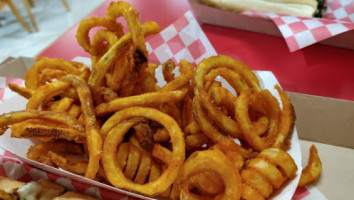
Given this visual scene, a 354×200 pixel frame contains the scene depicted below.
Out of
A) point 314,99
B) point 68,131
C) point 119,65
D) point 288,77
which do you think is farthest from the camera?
point 288,77

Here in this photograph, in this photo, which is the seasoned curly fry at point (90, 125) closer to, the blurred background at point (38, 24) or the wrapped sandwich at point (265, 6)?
the wrapped sandwich at point (265, 6)

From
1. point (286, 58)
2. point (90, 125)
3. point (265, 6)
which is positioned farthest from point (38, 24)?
point (90, 125)

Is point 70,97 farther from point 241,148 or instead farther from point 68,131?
point 241,148

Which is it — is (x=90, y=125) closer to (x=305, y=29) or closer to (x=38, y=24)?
(x=305, y=29)

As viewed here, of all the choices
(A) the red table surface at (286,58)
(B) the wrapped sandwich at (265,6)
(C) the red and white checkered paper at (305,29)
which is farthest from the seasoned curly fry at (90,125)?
(B) the wrapped sandwich at (265,6)

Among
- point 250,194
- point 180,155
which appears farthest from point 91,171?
point 250,194

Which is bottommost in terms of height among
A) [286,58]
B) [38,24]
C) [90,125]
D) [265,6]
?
[38,24]
